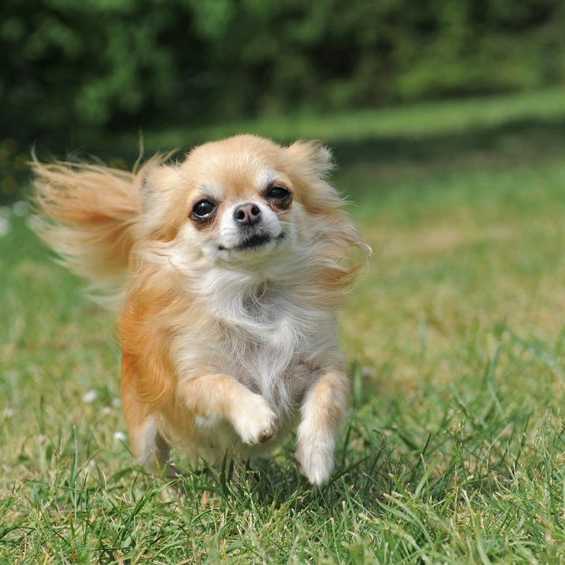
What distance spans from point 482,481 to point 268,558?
703 mm

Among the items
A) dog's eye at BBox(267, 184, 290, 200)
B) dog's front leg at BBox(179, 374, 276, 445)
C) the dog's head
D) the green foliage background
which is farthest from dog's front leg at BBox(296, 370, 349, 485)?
the green foliage background

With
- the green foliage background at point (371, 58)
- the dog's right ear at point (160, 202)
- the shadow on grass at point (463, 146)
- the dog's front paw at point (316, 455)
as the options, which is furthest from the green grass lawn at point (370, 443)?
the green foliage background at point (371, 58)

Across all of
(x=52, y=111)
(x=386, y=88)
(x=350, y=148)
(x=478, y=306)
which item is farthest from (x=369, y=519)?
(x=386, y=88)

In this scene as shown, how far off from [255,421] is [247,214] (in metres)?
0.55

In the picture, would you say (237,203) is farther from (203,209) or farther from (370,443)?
(370,443)

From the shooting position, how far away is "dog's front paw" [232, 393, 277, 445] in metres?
2.33

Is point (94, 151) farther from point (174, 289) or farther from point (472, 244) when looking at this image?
point (174, 289)

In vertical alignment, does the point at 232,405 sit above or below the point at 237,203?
below

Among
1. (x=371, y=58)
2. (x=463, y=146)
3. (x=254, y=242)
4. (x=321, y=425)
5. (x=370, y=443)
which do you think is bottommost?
(x=371, y=58)

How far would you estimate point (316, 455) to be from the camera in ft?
7.77

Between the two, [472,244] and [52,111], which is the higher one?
[472,244]

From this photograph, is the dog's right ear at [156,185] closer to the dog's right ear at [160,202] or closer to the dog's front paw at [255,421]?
the dog's right ear at [160,202]

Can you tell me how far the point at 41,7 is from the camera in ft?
34.7

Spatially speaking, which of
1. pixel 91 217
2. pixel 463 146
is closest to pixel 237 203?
pixel 91 217
